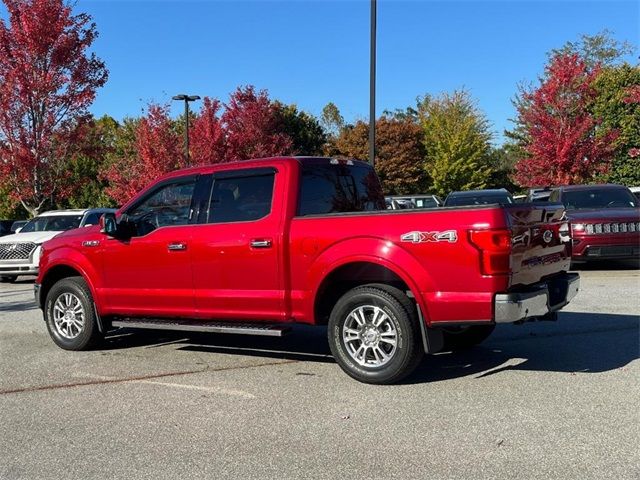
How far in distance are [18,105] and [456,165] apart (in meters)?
30.6

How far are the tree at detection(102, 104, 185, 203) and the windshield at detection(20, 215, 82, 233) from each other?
12.0m

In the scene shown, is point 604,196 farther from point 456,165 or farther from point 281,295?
point 456,165

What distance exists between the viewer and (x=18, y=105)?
20.5 m

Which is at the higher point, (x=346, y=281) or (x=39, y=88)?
(x=39, y=88)

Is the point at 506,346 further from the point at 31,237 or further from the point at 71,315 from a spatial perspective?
the point at 31,237

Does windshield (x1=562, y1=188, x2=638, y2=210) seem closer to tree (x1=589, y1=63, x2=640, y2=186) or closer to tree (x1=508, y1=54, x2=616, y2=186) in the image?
tree (x1=508, y1=54, x2=616, y2=186)

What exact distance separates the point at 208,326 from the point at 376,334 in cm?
173

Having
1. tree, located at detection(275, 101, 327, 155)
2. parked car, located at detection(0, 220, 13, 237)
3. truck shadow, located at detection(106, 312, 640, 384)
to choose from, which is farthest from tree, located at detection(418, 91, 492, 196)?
truck shadow, located at detection(106, 312, 640, 384)

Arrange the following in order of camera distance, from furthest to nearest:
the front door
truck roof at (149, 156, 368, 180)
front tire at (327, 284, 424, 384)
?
1. the front door
2. truck roof at (149, 156, 368, 180)
3. front tire at (327, 284, 424, 384)

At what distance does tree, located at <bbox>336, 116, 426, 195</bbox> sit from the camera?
44.4 m

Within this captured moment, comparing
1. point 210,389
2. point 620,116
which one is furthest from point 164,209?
point 620,116

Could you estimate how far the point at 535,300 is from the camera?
16.8ft

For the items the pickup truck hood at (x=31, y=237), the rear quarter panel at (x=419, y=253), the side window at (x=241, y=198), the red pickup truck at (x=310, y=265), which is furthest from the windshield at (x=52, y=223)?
the rear quarter panel at (x=419, y=253)

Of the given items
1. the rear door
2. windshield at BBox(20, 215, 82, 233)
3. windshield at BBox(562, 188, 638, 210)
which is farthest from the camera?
windshield at BBox(20, 215, 82, 233)
